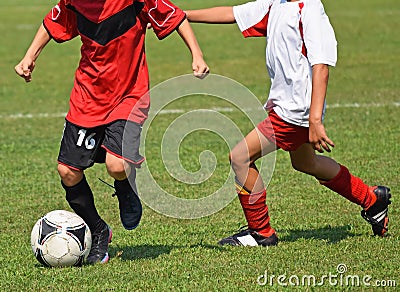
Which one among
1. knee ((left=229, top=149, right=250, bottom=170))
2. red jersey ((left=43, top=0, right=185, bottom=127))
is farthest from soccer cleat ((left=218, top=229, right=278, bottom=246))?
→ red jersey ((left=43, top=0, right=185, bottom=127))

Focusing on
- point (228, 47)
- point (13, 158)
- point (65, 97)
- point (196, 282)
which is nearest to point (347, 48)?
point (228, 47)

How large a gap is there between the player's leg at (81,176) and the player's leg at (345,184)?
4.41 ft

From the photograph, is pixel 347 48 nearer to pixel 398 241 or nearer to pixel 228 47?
pixel 228 47

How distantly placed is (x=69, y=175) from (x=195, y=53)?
1091 mm

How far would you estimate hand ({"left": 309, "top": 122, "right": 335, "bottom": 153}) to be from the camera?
212 inches

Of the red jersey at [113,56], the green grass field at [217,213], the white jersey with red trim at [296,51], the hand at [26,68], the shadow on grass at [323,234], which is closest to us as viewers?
the green grass field at [217,213]

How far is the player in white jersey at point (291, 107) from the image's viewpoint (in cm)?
548

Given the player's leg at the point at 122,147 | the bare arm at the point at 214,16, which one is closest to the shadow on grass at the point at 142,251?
the player's leg at the point at 122,147

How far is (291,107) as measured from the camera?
568 centimetres

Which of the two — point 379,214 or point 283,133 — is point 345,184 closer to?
point 379,214

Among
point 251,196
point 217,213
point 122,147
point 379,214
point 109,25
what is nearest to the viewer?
point 122,147

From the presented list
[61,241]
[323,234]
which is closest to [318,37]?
[323,234]

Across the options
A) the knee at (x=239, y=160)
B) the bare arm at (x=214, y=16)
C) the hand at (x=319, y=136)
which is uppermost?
the bare arm at (x=214, y=16)

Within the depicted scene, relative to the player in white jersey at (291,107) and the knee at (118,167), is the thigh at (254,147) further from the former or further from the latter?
the knee at (118,167)
